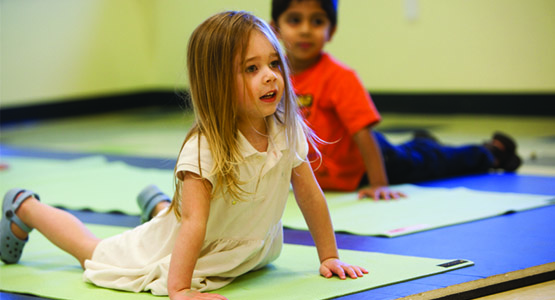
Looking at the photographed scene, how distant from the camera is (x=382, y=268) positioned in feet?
4.51

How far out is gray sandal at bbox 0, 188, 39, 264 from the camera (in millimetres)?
1525

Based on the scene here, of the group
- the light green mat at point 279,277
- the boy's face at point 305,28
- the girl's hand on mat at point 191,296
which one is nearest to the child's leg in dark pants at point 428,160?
the boy's face at point 305,28

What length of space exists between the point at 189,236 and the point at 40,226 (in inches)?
17.3

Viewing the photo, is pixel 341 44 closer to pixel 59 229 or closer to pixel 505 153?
pixel 505 153

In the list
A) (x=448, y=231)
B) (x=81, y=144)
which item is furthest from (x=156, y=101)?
(x=448, y=231)

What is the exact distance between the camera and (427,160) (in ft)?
7.58

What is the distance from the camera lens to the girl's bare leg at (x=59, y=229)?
4.82ft

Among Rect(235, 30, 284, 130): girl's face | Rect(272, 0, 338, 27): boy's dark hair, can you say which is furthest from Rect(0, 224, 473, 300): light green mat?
Rect(272, 0, 338, 27): boy's dark hair

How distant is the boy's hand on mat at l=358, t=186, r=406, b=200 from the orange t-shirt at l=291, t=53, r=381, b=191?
0.32 ft

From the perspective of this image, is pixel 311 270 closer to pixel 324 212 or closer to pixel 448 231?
pixel 324 212

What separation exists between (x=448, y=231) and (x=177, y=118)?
9.89 feet

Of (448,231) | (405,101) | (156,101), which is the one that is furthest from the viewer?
(156,101)

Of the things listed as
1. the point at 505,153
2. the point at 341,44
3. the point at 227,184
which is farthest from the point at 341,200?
the point at 341,44

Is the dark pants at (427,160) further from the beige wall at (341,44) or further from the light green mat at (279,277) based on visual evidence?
the beige wall at (341,44)
